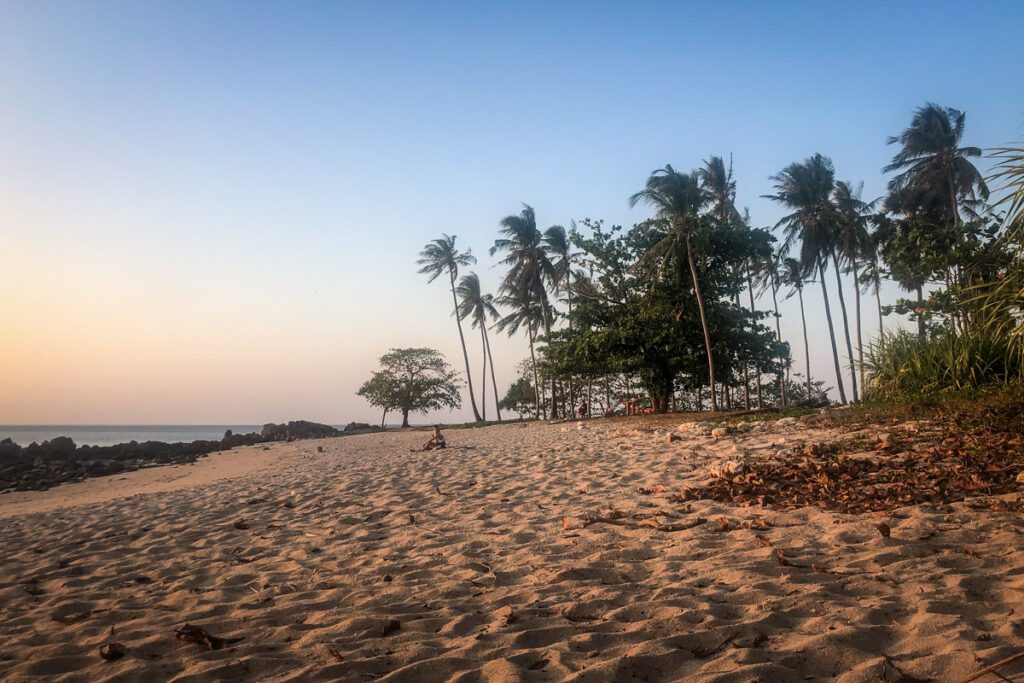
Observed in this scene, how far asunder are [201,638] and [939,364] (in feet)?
34.6

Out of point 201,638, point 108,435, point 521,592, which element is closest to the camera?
point 201,638

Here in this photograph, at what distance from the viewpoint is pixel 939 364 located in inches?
360

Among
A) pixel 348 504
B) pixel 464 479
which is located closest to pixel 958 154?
pixel 464 479

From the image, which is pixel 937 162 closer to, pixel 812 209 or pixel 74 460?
pixel 812 209

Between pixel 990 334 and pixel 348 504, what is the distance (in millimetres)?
9521

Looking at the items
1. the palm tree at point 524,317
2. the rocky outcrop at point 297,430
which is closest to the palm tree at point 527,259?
the palm tree at point 524,317

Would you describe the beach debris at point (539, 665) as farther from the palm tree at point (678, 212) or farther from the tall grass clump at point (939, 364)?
the palm tree at point (678, 212)

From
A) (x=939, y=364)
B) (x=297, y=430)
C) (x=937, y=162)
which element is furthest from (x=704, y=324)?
(x=297, y=430)

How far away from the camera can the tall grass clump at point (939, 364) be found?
27.2 feet

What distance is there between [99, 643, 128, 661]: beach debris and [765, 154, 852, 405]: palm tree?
99.3 feet

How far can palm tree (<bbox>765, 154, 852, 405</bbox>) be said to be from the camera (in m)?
28.3

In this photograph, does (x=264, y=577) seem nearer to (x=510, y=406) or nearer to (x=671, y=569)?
(x=671, y=569)

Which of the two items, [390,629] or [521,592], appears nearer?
[390,629]

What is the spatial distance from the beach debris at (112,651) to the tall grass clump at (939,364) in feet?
30.4
